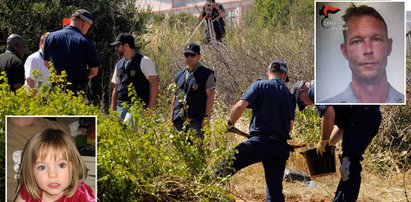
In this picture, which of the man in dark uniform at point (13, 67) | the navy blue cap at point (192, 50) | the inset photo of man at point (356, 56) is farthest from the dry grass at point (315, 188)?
the man in dark uniform at point (13, 67)

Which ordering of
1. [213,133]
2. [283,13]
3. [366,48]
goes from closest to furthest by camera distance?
[366,48], [213,133], [283,13]

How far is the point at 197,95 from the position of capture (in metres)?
10.0

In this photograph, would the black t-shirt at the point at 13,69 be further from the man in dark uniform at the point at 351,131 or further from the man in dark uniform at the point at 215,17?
the man in dark uniform at the point at 215,17

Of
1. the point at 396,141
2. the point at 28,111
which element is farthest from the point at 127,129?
the point at 396,141

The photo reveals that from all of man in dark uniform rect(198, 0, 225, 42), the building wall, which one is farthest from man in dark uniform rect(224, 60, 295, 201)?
the building wall

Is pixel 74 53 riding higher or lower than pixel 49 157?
higher

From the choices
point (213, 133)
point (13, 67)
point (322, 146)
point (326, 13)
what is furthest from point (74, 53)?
point (326, 13)

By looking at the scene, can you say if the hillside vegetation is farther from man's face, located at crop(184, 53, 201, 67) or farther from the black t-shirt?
the black t-shirt

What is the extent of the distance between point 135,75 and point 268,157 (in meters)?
2.10

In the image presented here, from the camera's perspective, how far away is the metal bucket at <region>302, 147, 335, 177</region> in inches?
361

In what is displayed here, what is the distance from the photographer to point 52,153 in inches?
188

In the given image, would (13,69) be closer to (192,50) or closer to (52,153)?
(192,50)

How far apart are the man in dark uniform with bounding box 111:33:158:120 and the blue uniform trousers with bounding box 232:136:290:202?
176 cm

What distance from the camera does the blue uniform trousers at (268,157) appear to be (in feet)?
28.2
